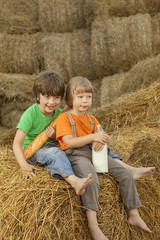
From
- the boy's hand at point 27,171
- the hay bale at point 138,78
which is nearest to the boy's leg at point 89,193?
the boy's hand at point 27,171

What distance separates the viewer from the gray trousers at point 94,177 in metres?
1.81

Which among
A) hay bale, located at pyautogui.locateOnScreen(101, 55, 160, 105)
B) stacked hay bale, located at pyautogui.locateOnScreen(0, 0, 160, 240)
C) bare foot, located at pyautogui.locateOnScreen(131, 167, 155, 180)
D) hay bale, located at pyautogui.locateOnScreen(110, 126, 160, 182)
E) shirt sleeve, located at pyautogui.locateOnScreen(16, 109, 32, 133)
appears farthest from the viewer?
hay bale, located at pyautogui.locateOnScreen(101, 55, 160, 105)

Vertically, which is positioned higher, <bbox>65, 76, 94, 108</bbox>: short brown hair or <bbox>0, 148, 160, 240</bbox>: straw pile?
<bbox>65, 76, 94, 108</bbox>: short brown hair

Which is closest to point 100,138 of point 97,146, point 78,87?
point 97,146

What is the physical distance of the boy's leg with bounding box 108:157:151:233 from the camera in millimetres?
1928

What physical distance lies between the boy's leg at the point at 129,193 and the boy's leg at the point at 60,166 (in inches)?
12.4

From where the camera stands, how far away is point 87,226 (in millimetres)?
1820

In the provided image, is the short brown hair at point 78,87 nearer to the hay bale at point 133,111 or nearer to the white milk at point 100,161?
the white milk at point 100,161

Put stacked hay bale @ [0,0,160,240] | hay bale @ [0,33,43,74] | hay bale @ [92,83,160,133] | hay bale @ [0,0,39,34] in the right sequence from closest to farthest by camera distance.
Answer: stacked hay bale @ [0,0,160,240], hay bale @ [92,83,160,133], hay bale @ [0,33,43,74], hay bale @ [0,0,39,34]

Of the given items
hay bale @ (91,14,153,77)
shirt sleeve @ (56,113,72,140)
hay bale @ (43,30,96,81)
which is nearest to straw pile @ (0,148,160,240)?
shirt sleeve @ (56,113,72,140)

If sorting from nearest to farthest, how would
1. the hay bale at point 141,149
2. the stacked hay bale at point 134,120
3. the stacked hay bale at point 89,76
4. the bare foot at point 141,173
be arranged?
the stacked hay bale at point 89,76 → the bare foot at point 141,173 → the hay bale at point 141,149 → the stacked hay bale at point 134,120

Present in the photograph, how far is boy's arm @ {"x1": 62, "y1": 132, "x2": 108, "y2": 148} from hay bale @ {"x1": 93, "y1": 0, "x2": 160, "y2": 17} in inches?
142

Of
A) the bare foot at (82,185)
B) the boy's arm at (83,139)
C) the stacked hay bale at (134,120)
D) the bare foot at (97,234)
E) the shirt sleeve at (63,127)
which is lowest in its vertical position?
the bare foot at (97,234)

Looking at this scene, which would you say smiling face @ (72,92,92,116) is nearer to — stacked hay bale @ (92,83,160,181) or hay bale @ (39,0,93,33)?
stacked hay bale @ (92,83,160,181)
